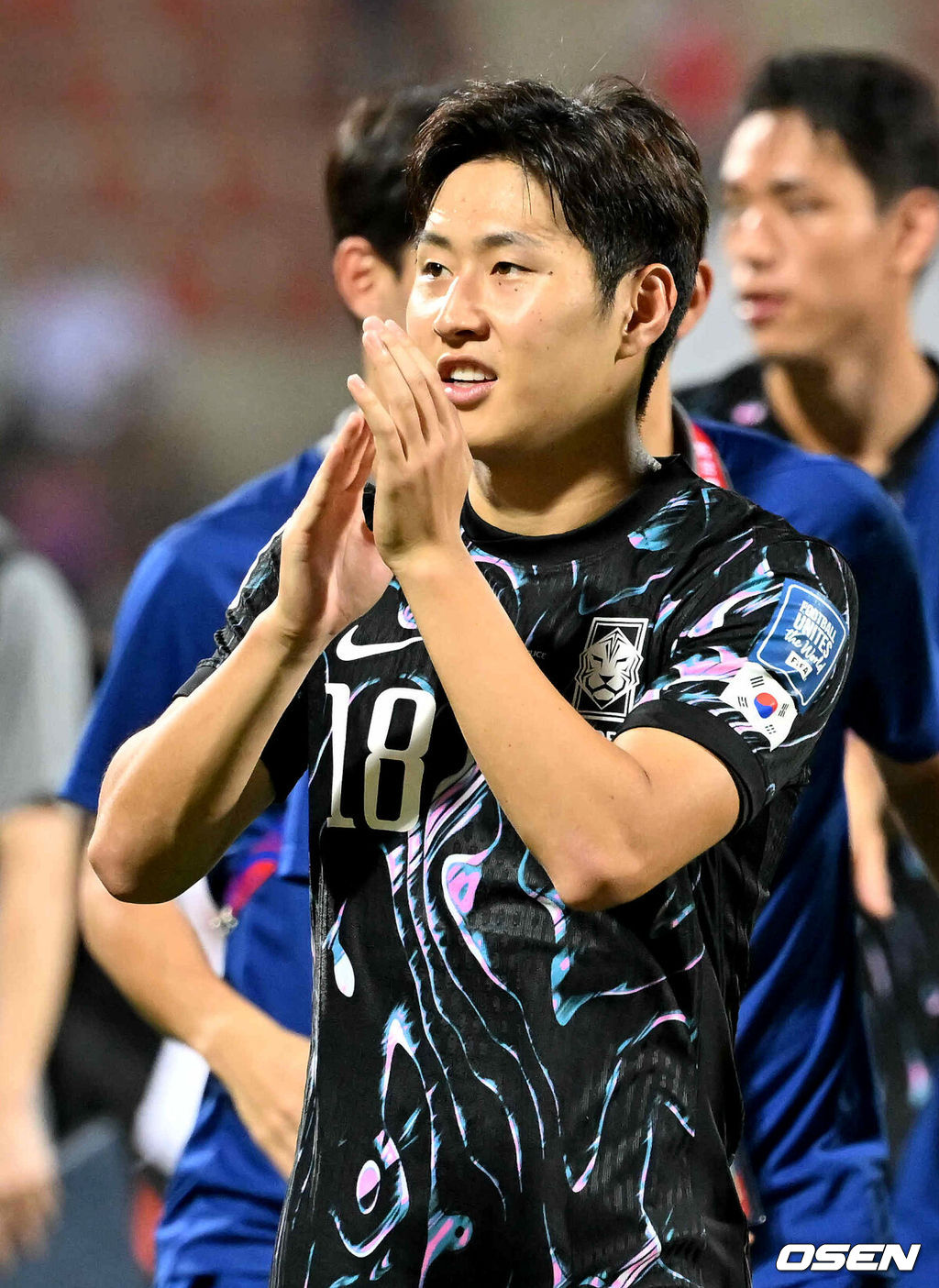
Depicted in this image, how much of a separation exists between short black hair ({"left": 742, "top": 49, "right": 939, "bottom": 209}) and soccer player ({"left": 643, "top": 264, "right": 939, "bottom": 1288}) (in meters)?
0.83

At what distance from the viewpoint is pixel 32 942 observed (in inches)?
115

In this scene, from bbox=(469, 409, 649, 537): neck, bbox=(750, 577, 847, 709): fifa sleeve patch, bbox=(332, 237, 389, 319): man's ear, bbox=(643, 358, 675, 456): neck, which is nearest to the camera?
bbox=(750, 577, 847, 709): fifa sleeve patch

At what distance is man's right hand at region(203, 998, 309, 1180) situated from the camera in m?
2.02

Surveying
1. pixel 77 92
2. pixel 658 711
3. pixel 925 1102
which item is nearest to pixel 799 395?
pixel 925 1102

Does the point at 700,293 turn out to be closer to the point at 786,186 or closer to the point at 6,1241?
the point at 786,186

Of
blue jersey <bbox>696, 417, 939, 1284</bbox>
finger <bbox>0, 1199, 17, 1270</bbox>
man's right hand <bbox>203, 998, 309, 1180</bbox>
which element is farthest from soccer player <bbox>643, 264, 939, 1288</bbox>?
finger <bbox>0, 1199, 17, 1270</bbox>

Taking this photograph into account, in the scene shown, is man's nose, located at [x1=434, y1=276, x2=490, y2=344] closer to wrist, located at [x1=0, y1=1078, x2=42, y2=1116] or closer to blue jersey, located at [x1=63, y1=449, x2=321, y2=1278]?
blue jersey, located at [x1=63, y1=449, x2=321, y2=1278]

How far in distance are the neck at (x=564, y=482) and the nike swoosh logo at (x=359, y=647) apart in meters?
0.12

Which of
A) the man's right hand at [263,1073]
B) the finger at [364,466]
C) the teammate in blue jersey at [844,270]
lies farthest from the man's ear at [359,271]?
the finger at [364,466]

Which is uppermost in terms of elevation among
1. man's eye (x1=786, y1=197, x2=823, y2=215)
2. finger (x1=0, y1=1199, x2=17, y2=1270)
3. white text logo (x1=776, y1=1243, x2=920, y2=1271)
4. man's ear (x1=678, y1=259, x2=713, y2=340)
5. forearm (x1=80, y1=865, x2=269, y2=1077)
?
man's eye (x1=786, y1=197, x2=823, y2=215)

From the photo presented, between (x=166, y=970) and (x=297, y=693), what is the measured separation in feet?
3.18

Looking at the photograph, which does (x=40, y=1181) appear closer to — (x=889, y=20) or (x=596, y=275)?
(x=596, y=275)

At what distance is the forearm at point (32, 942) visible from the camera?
2.92 meters

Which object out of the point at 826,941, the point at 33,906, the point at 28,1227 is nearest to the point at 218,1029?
the point at 826,941
